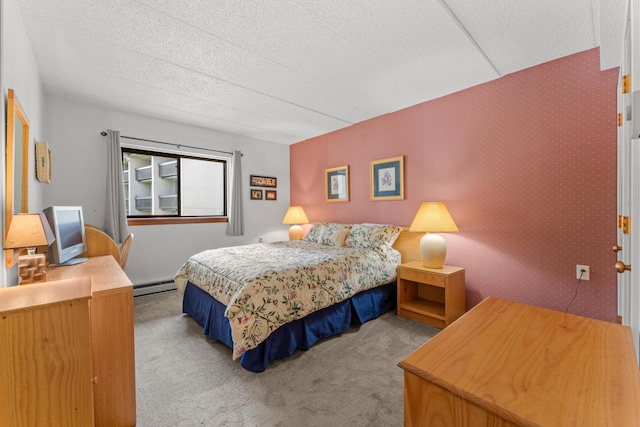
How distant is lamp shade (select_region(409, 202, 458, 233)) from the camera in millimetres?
2703

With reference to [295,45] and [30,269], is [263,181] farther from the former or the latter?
[30,269]

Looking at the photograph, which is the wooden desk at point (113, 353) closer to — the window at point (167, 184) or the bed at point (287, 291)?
the bed at point (287, 291)

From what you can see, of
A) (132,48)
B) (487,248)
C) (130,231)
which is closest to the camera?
(132,48)

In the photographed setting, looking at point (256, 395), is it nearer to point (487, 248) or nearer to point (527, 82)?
point (487, 248)

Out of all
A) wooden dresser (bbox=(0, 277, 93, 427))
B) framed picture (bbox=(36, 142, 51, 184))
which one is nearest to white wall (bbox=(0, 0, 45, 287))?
framed picture (bbox=(36, 142, 51, 184))

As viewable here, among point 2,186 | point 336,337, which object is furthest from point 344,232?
point 2,186


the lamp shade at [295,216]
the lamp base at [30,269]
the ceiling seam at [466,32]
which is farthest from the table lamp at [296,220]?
the lamp base at [30,269]

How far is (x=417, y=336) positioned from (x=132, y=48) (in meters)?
3.33

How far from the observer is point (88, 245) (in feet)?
7.66

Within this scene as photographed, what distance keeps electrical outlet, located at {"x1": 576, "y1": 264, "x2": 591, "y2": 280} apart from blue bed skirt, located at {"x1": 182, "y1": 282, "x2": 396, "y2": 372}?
5.25 feet

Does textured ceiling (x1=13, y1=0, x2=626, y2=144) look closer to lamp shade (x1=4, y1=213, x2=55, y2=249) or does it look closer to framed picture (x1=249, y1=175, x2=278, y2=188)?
lamp shade (x1=4, y1=213, x2=55, y2=249)

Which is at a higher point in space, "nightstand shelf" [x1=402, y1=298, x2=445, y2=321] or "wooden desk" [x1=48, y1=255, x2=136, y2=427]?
"wooden desk" [x1=48, y1=255, x2=136, y2=427]

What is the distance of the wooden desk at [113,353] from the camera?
139 cm

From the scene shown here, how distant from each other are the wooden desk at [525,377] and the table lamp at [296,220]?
3753 mm
